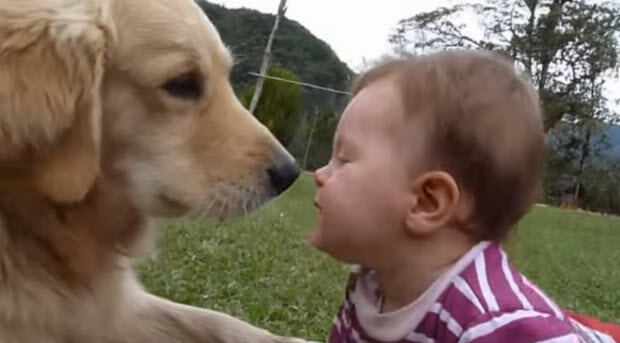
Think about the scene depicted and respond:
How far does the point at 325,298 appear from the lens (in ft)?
14.3

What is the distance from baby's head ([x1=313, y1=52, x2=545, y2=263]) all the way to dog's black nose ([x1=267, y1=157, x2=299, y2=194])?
0.44m

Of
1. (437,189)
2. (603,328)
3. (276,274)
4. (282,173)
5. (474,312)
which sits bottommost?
(276,274)

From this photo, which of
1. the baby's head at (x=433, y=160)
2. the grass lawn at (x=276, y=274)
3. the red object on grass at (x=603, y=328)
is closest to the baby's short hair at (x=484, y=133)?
the baby's head at (x=433, y=160)

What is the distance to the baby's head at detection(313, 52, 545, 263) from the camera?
199 cm

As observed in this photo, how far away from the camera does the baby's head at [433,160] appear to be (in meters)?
1.99

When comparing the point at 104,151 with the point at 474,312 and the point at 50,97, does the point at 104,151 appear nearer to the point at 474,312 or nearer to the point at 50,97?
the point at 50,97

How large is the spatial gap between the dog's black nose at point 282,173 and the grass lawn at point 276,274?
11cm

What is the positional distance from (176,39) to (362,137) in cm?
61

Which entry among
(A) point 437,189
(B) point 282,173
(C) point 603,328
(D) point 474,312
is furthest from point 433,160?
(C) point 603,328

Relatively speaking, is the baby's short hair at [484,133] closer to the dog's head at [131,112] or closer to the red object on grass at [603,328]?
the dog's head at [131,112]

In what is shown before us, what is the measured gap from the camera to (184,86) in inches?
96.5

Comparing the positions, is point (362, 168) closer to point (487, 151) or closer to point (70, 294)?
point (487, 151)

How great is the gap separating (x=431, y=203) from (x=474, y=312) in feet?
0.82

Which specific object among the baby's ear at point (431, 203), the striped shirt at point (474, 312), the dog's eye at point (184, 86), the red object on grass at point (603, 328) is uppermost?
the dog's eye at point (184, 86)
